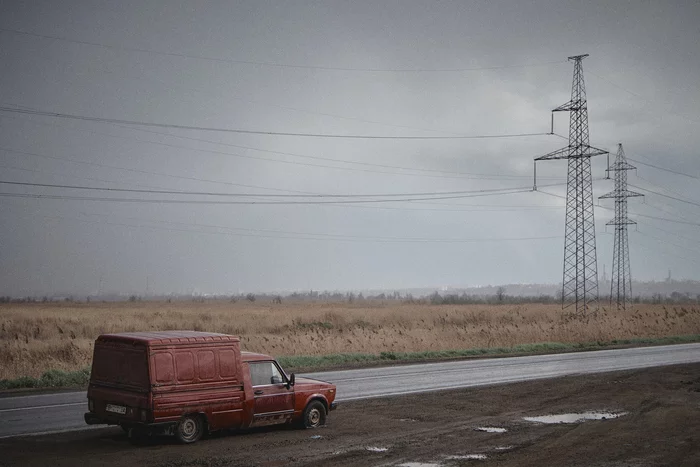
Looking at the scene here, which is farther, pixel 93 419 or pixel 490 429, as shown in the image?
pixel 490 429

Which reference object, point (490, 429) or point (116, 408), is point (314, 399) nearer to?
point (490, 429)

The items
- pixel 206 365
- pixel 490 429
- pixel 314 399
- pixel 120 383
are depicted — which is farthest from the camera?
pixel 314 399

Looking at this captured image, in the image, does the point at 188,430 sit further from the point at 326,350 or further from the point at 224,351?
the point at 326,350

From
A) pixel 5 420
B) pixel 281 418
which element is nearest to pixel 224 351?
pixel 281 418

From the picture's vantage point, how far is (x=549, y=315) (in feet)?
215

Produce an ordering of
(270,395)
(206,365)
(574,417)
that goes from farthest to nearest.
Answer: (574,417) < (270,395) < (206,365)

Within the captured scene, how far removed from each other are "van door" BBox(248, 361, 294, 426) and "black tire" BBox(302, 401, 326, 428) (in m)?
0.47

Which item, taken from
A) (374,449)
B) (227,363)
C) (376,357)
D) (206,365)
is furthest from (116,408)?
(376,357)

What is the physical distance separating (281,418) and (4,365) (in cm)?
1809

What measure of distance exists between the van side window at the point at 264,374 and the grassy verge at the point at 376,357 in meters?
11.6

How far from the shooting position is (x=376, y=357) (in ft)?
121

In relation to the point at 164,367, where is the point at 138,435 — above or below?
below

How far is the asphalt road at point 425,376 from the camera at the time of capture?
59.3ft

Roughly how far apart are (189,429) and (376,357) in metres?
22.3
